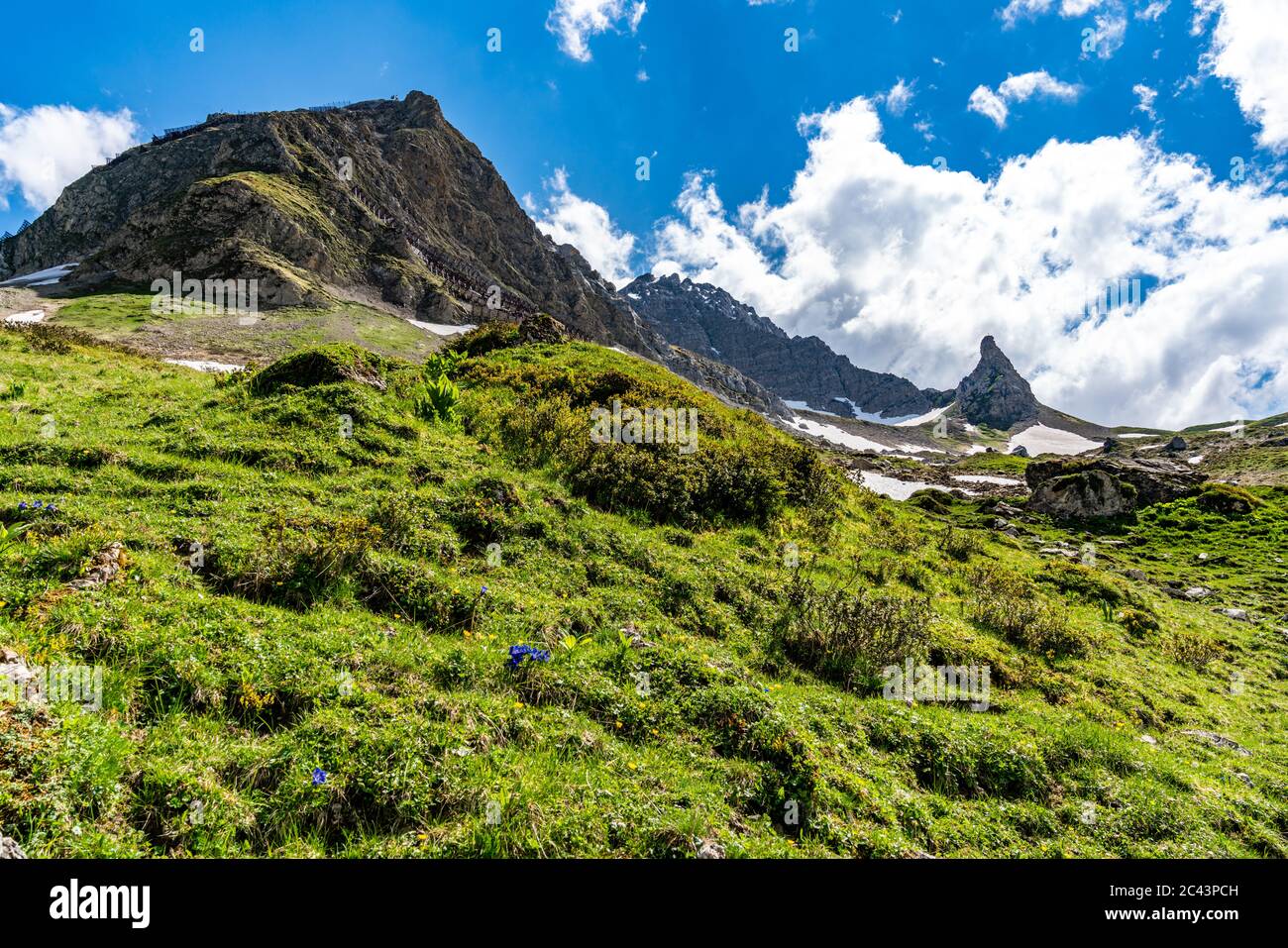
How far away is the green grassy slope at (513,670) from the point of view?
4422 mm

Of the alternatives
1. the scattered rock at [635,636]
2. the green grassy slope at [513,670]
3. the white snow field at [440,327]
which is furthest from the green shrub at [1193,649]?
the white snow field at [440,327]

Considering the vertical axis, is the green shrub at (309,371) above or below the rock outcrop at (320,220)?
below

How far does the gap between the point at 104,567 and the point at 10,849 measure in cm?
495

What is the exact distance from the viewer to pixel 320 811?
425cm

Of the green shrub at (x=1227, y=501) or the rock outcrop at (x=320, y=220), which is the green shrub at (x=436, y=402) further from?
the rock outcrop at (x=320, y=220)

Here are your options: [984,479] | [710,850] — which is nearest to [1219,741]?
[710,850]

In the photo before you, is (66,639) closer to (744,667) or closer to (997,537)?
(744,667)

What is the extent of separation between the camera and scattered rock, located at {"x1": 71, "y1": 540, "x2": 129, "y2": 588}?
20.5 feet

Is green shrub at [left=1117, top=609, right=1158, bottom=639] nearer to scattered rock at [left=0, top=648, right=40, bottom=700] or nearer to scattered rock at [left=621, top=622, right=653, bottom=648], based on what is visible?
scattered rock at [left=621, top=622, right=653, bottom=648]

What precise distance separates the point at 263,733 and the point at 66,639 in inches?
89.0

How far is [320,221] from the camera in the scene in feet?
341

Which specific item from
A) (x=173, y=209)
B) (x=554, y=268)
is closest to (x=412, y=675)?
(x=173, y=209)

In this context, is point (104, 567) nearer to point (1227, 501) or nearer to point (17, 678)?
point (17, 678)

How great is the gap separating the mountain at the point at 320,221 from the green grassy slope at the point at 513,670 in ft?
271
